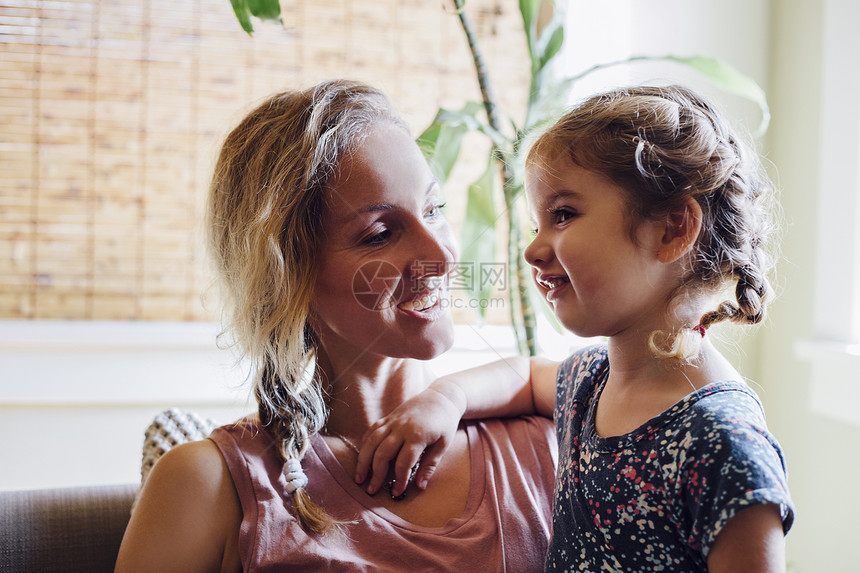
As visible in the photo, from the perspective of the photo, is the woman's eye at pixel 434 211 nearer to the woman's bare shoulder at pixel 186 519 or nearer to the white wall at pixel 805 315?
the woman's bare shoulder at pixel 186 519

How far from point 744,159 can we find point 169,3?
1820 millimetres

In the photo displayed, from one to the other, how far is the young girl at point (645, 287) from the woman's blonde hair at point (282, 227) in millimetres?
157

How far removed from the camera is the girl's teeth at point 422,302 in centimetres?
89

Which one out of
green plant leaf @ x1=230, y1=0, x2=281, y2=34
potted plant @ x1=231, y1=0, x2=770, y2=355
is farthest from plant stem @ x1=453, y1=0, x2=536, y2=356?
green plant leaf @ x1=230, y1=0, x2=281, y2=34

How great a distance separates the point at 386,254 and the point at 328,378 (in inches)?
8.3

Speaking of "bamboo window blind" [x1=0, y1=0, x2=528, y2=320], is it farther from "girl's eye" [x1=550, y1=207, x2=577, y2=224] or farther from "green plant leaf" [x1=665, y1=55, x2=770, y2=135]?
"girl's eye" [x1=550, y1=207, x2=577, y2=224]

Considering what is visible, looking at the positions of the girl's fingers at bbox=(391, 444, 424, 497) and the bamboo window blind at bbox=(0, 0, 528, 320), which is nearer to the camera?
the girl's fingers at bbox=(391, 444, 424, 497)

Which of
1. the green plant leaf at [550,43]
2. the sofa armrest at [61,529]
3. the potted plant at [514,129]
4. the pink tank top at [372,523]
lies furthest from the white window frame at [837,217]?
the sofa armrest at [61,529]

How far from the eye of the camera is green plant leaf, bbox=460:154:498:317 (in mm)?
1269

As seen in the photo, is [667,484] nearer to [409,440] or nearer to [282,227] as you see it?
[409,440]

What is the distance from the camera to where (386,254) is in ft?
2.89

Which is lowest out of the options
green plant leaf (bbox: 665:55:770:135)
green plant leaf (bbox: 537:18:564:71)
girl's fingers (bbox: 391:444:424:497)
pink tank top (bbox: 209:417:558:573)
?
pink tank top (bbox: 209:417:558:573)

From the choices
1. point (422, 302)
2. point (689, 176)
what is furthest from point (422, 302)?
point (689, 176)

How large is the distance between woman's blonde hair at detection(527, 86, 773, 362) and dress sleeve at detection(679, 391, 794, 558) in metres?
0.10
